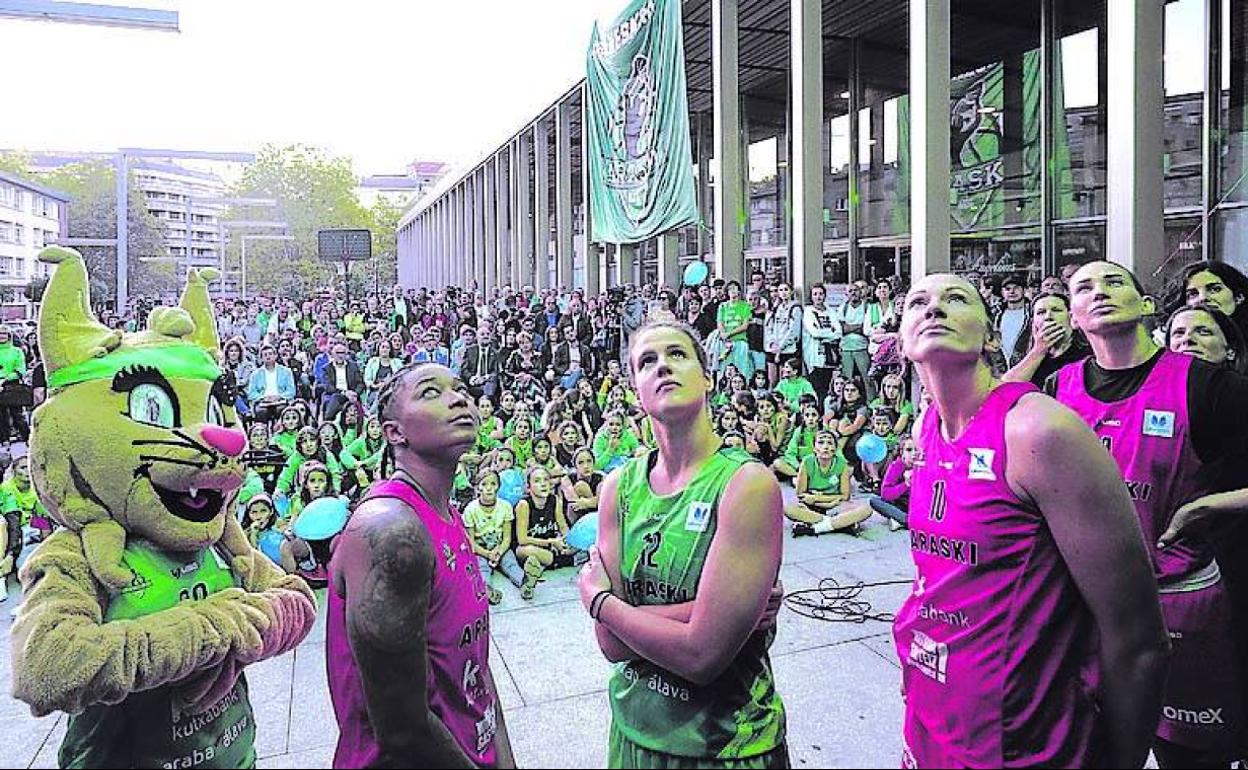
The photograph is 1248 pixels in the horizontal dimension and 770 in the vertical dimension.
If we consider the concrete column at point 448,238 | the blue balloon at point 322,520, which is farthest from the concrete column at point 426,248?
the blue balloon at point 322,520

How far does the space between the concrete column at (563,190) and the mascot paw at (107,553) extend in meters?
19.6

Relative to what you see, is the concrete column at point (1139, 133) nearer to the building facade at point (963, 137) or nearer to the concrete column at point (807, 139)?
the building facade at point (963, 137)

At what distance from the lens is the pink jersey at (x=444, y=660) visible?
2.05 meters

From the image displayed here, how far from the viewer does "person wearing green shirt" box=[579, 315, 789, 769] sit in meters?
2.01

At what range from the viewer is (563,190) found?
22484 millimetres

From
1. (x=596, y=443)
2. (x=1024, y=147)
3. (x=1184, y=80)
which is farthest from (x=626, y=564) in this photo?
(x=1024, y=147)

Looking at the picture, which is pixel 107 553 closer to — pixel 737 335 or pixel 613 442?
pixel 613 442

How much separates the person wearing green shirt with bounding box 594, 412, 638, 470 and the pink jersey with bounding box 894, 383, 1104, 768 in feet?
21.9

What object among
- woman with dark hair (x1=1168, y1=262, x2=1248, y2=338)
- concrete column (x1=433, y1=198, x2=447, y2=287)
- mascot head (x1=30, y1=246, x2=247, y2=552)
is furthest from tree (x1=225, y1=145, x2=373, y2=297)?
woman with dark hair (x1=1168, y1=262, x2=1248, y2=338)

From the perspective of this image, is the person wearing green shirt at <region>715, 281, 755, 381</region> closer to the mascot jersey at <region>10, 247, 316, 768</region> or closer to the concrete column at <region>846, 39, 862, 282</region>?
the concrete column at <region>846, 39, 862, 282</region>

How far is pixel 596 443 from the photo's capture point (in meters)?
9.12

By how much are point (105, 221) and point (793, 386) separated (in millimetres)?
40061

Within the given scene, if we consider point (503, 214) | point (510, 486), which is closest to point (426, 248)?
point (503, 214)

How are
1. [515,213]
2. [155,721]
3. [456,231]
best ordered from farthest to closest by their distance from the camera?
[456,231] < [515,213] < [155,721]
